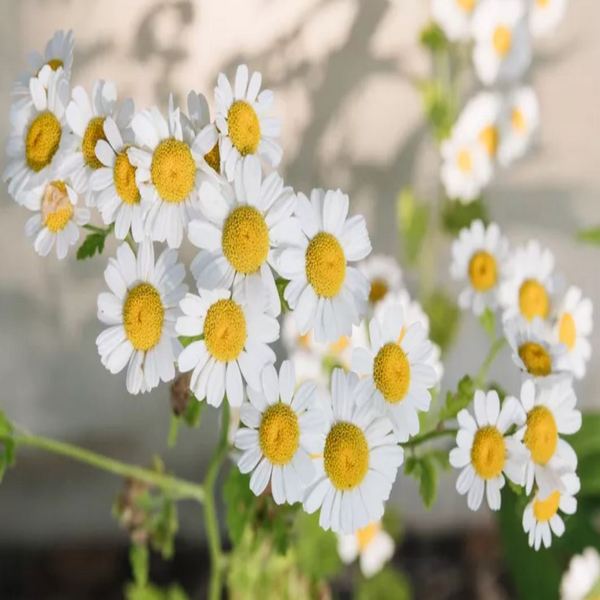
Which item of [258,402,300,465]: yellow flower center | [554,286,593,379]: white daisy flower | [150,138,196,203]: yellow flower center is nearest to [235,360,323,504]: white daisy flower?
[258,402,300,465]: yellow flower center

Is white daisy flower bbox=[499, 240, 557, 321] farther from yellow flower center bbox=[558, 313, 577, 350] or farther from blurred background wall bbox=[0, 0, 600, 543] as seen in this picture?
blurred background wall bbox=[0, 0, 600, 543]

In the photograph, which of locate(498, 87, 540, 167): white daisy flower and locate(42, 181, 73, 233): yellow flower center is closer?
locate(42, 181, 73, 233): yellow flower center

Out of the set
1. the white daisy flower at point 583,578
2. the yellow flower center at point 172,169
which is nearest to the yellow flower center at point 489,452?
the yellow flower center at point 172,169

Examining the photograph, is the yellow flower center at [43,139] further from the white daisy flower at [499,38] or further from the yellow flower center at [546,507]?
the white daisy flower at [499,38]

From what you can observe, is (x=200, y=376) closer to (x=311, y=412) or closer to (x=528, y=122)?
(x=311, y=412)

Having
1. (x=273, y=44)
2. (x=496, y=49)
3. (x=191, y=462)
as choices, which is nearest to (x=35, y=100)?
(x=273, y=44)

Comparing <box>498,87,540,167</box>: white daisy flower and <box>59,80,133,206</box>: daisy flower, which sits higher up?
<box>498,87,540,167</box>: white daisy flower
